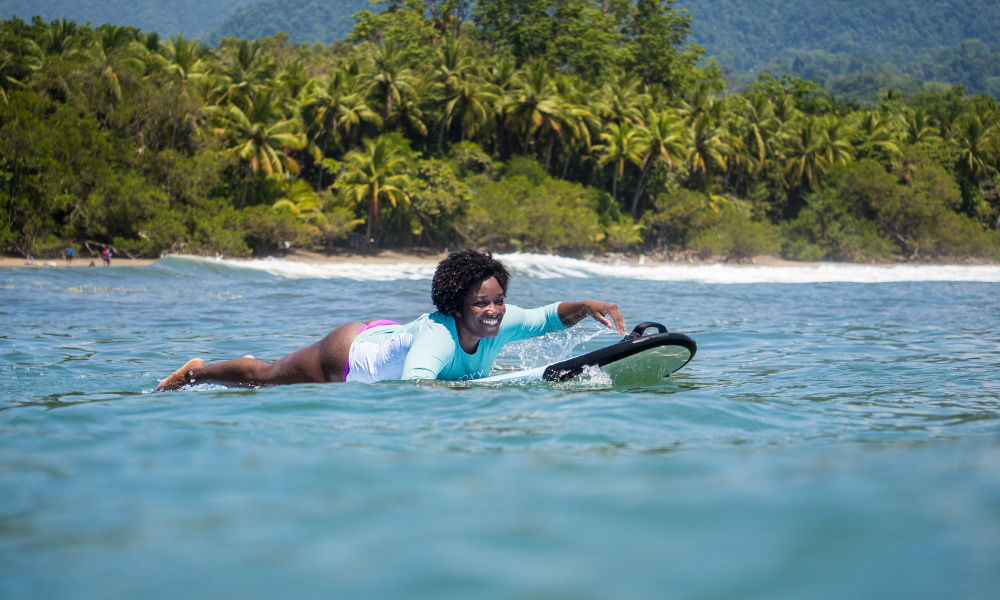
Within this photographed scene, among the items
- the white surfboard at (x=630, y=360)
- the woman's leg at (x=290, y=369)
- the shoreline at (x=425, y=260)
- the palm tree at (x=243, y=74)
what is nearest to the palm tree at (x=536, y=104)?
the shoreline at (x=425, y=260)

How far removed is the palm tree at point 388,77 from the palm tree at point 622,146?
11.7 m

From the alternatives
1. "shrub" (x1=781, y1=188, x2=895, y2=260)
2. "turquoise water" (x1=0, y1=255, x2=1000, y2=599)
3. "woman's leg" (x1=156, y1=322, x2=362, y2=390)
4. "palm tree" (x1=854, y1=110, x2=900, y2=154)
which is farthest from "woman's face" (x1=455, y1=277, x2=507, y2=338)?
"palm tree" (x1=854, y1=110, x2=900, y2=154)

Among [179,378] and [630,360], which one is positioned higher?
[630,360]

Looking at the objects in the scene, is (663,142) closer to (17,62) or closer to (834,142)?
(834,142)

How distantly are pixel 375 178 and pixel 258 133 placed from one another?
5.79 m

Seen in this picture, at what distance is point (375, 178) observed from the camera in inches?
1457

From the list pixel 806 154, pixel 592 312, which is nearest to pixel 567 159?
pixel 806 154

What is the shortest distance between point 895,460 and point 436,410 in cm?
215

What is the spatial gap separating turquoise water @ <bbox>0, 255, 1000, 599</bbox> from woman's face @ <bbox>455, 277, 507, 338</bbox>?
1.28 feet

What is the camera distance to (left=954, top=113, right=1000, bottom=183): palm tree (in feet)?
178

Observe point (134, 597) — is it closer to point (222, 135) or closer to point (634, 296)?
point (634, 296)

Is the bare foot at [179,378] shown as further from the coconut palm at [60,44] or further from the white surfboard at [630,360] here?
the coconut palm at [60,44]

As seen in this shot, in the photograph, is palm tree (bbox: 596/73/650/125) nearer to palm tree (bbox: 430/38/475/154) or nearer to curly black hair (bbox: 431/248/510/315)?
palm tree (bbox: 430/38/475/154)

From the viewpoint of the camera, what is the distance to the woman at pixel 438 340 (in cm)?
457
